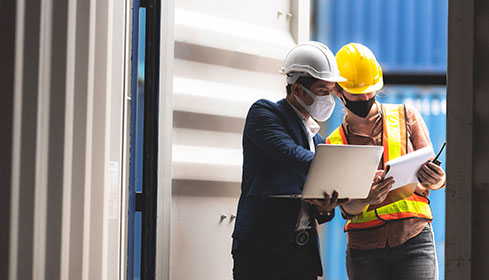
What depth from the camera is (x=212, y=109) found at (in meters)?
3.60

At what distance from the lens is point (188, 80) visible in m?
3.49

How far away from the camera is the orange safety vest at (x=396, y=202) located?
329cm

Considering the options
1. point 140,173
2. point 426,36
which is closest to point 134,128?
point 140,173

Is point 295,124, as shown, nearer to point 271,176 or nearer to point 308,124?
point 308,124

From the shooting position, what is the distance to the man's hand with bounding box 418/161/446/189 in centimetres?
326

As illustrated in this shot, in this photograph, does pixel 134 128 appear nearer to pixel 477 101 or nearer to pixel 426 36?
pixel 477 101

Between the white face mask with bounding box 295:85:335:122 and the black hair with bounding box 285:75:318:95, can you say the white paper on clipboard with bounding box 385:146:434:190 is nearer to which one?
the white face mask with bounding box 295:85:335:122

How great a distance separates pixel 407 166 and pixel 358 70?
59 centimetres

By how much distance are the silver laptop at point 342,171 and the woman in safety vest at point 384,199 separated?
15cm

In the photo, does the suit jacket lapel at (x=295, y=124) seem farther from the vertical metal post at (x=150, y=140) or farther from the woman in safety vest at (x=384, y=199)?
the vertical metal post at (x=150, y=140)

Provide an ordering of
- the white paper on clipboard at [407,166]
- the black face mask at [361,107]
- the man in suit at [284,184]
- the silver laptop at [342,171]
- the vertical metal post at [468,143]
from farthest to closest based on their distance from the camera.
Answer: the black face mask at [361,107], the white paper on clipboard at [407,166], the man in suit at [284,184], the silver laptop at [342,171], the vertical metal post at [468,143]

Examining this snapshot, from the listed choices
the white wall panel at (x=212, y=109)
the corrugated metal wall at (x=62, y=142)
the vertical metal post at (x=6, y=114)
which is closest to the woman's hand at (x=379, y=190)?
the white wall panel at (x=212, y=109)

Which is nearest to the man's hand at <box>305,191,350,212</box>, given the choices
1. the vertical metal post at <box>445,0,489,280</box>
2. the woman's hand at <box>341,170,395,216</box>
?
the woman's hand at <box>341,170,395,216</box>

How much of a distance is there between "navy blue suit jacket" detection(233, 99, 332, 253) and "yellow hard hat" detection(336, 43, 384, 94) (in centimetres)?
45
